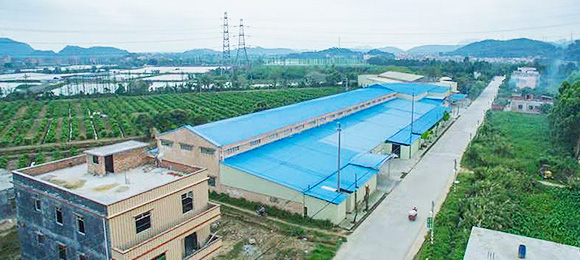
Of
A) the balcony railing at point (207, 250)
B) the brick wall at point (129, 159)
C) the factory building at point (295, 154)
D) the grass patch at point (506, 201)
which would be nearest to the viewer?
the balcony railing at point (207, 250)

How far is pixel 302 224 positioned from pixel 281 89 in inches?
1845

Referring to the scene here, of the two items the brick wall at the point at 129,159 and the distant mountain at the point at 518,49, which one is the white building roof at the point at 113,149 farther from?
the distant mountain at the point at 518,49

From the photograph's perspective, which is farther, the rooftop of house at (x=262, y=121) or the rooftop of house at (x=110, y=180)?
the rooftop of house at (x=262, y=121)

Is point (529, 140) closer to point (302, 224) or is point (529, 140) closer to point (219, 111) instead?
point (302, 224)

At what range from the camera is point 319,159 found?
20.1 metres

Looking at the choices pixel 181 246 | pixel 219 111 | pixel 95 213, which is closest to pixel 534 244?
pixel 181 246

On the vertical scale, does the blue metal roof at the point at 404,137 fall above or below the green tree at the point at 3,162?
above

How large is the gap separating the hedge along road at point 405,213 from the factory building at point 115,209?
519cm

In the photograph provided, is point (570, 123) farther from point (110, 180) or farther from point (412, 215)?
point (110, 180)

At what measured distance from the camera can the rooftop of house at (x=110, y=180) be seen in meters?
11.3

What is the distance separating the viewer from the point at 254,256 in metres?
13.5

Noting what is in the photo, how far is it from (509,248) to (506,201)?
19.0 feet

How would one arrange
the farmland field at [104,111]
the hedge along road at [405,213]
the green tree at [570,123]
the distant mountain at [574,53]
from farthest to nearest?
the distant mountain at [574,53]
the farmland field at [104,111]
the green tree at [570,123]
the hedge along road at [405,213]

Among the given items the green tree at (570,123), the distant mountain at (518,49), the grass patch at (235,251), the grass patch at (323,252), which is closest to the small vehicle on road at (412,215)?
the grass patch at (323,252)
